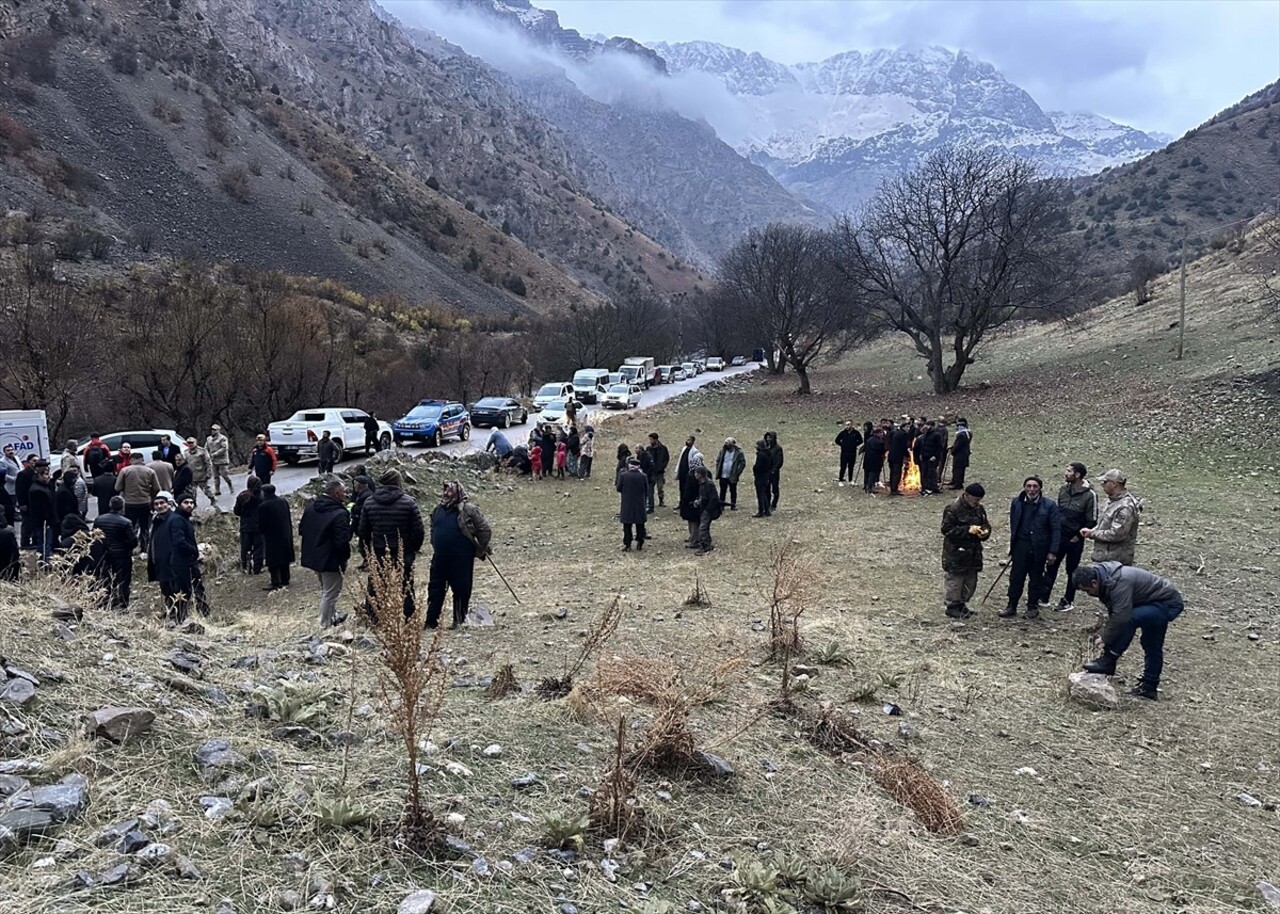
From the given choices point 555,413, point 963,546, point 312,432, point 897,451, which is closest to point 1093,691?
point 963,546

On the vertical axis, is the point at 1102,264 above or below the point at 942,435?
above

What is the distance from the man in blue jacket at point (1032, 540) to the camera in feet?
29.3

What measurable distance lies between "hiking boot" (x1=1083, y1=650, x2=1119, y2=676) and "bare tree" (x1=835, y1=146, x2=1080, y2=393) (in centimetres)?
2996

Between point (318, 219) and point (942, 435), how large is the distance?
62572 millimetres

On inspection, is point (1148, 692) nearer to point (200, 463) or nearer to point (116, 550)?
point (116, 550)

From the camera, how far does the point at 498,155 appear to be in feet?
405

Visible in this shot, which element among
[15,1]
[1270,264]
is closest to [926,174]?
[1270,264]

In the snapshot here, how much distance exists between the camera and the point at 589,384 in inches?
1752

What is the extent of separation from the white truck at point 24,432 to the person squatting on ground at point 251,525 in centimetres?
760

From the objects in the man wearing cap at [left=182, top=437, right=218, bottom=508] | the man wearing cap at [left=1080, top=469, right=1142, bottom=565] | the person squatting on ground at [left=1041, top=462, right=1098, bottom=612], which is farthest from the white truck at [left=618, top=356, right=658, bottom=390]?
the man wearing cap at [left=1080, top=469, right=1142, bottom=565]

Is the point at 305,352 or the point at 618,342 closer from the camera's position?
the point at 305,352

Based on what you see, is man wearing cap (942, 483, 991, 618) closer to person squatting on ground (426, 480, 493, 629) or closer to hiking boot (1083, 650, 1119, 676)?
hiking boot (1083, 650, 1119, 676)

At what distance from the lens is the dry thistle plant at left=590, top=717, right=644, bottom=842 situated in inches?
160

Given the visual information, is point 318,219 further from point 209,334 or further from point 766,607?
point 766,607
